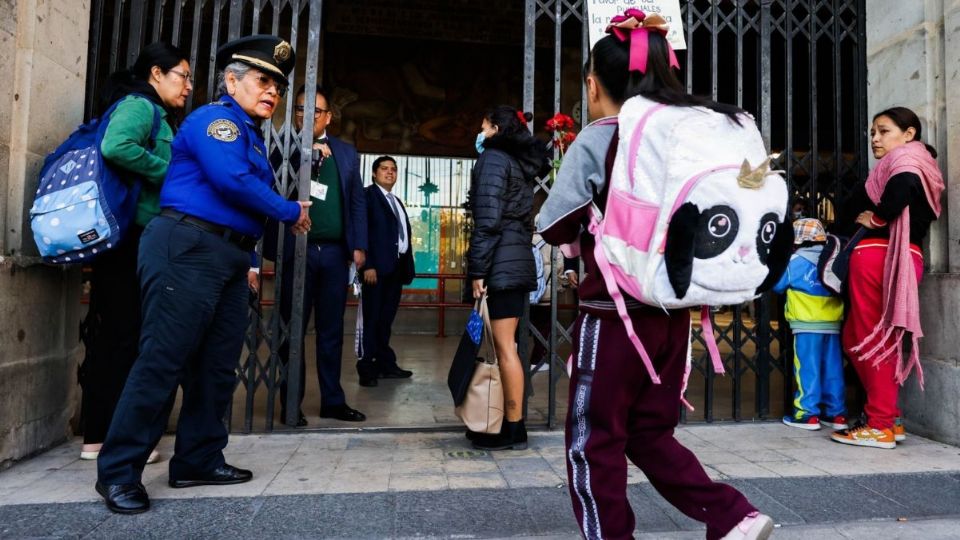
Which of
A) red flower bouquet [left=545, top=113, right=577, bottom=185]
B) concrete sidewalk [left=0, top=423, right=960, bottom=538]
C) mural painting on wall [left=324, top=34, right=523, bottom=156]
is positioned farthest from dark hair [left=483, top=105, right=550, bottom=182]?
mural painting on wall [left=324, top=34, right=523, bottom=156]

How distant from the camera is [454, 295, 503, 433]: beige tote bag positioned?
334 centimetres

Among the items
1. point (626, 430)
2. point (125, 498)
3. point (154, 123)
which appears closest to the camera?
point (626, 430)

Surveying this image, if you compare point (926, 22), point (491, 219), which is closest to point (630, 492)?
point (491, 219)

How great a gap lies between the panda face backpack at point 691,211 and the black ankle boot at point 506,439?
1822mm

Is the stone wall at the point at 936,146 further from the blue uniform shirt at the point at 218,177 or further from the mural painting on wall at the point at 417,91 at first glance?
the mural painting on wall at the point at 417,91

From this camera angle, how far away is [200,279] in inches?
102

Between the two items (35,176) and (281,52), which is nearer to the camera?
(281,52)

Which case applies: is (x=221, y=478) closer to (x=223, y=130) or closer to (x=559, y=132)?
(x=223, y=130)

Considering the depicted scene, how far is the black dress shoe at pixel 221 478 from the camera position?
2777 millimetres

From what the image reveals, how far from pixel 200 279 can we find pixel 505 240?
154cm

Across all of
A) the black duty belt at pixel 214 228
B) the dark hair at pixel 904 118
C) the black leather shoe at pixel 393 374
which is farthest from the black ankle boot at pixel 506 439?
the dark hair at pixel 904 118

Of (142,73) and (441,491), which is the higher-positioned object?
(142,73)

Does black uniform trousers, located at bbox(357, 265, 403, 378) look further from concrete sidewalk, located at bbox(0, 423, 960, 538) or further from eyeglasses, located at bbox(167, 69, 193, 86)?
eyeglasses, located at bbox(167, 69, 193, 86)

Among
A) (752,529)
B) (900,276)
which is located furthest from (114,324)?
(900,276)
